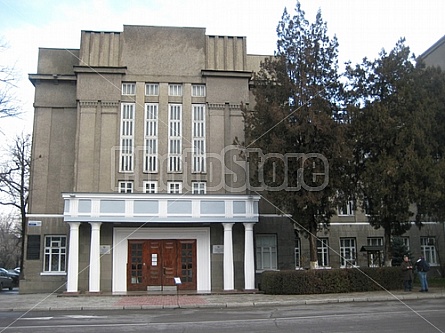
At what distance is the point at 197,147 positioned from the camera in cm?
2958

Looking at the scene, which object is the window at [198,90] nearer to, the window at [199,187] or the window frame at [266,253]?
the window at [199,187]

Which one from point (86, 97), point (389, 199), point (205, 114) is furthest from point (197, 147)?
point (389, 199)

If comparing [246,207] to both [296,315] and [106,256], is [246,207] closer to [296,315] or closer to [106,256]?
[106,256]

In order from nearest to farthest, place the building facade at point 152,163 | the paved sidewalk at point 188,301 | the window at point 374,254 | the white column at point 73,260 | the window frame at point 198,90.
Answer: the paved sidewalk at point 188,301 → the white column at point 73,260 → the building facade at point 152,163 → the window frame at point 198,90 → the window at point 374,254

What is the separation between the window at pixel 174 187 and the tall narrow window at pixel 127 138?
2.39 meters

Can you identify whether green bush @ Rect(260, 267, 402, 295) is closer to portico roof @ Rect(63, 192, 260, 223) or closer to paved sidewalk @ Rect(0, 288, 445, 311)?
paved sidewalk @ Rect(0, 288, 445, 311)

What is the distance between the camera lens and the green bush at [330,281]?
23.2 meters

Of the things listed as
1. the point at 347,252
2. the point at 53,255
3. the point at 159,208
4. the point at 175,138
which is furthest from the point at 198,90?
the point at 347,252

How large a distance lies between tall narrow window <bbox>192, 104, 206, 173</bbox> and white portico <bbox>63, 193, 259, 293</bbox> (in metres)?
3.65

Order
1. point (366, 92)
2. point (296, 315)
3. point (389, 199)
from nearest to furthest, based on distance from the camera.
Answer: point (296, 315), point (389, 199), point (366, 92)

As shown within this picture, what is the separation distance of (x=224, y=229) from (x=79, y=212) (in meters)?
7.37

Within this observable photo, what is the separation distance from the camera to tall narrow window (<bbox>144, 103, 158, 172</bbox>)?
29078mm

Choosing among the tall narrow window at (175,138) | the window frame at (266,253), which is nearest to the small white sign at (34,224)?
the tall narrow window at (175,138)

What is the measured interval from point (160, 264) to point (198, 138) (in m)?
7.63
